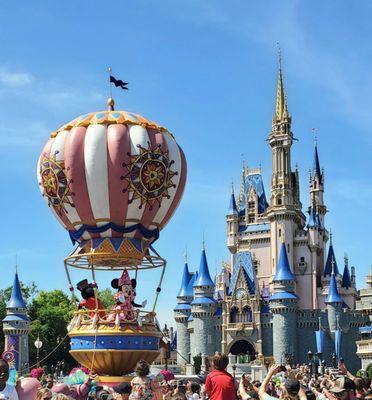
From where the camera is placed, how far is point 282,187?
6888 centimetres

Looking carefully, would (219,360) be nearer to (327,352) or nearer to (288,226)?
(327,352)

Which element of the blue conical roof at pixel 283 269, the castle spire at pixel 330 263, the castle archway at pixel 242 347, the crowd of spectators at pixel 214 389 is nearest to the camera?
the crowd of spectators at pixel 214 389

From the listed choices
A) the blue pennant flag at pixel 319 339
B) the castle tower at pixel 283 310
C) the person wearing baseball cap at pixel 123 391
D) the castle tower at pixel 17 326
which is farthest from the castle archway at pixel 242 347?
the person wearing baseball cap at pixel 123 391

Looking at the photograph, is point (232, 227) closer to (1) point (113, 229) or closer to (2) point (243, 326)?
(2) point (243, 326)

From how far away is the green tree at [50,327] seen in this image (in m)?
58.6

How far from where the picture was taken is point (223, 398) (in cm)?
827

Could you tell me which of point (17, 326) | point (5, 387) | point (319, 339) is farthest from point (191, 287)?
point (5, 387)

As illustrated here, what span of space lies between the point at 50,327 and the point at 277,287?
18.9m

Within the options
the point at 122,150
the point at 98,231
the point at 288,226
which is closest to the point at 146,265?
the point at 98,231

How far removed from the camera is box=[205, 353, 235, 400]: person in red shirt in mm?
8281

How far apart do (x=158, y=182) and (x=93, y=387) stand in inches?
328

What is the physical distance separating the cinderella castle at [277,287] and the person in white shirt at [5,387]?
53.6 meters

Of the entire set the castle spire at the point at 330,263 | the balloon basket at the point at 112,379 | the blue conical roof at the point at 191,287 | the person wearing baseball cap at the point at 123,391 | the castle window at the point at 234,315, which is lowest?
the balloon basket at the point at 112,379

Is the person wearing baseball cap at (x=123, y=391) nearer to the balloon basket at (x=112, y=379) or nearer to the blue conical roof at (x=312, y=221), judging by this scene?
the balloon basket at (x=112, y=379)
